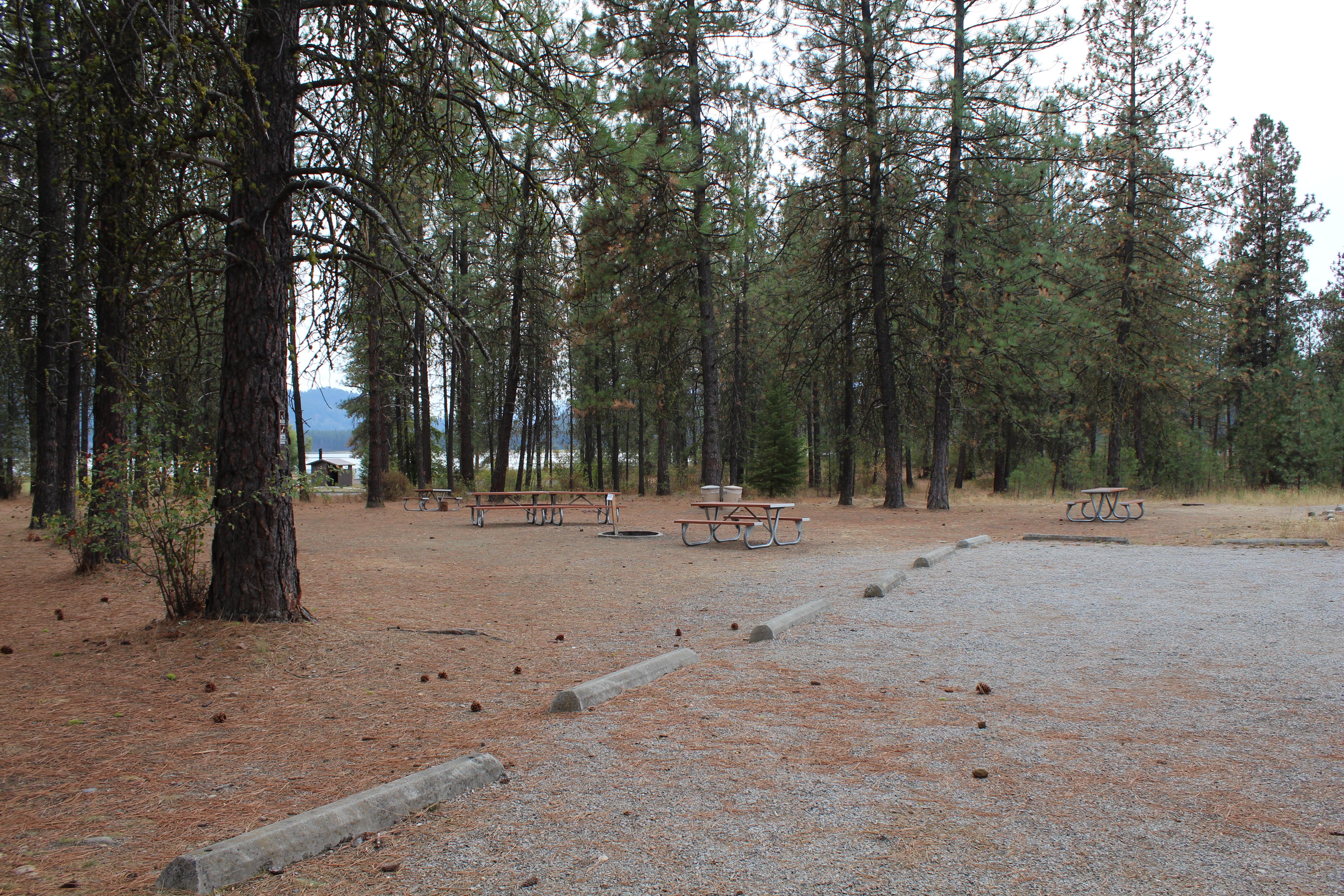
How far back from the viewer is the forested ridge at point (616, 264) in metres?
5.24

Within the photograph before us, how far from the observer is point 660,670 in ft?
15.4

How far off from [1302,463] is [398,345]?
3069 cm

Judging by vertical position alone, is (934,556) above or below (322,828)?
above

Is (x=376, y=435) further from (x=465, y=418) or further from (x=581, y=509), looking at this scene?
(x=581, y=509)

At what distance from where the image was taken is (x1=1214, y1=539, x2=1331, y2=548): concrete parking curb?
1025 cm

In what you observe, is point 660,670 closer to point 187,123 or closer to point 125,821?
point 125,821

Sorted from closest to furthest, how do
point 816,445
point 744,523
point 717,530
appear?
point 744,523
point 717,530
point 816,445

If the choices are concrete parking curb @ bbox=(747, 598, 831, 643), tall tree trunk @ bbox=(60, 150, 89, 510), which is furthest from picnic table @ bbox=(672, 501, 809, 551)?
tall tree trunk @ bbox=(60, 150, 89, 510)

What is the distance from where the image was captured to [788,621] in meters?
5.87

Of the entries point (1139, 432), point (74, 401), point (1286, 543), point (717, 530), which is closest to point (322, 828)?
point (74, 401)

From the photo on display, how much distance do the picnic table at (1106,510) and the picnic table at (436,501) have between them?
1423 cm

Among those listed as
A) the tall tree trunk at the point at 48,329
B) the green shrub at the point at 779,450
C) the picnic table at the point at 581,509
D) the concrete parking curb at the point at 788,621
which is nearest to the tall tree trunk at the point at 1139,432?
the green shrub at the point at 779,450

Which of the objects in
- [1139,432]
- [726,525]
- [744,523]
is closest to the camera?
[744,523]

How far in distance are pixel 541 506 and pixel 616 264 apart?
5.81 metres
